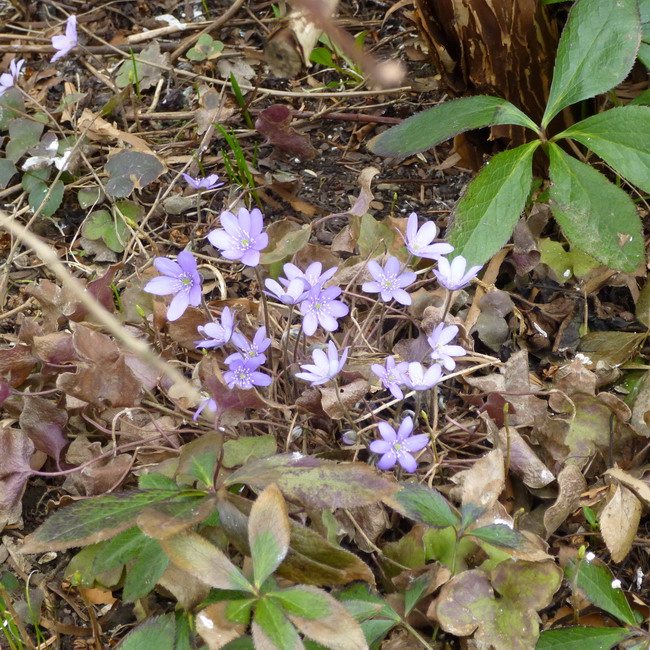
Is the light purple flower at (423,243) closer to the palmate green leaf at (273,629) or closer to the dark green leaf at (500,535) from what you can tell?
the dark green leaf at (500,535)

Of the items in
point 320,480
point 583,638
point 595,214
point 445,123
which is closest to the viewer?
point 320,480

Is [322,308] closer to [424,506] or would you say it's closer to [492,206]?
[424,506]

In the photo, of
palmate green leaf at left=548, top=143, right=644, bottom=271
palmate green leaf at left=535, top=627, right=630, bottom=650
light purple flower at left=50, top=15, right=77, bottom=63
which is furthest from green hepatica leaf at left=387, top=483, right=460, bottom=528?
light purple flower at left=50, top=15, right=77, bottom=63

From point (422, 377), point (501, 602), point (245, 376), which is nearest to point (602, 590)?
point (501, 602)

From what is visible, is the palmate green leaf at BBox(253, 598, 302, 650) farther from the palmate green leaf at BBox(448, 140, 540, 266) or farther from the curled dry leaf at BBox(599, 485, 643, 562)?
the palmate green leaf at BBox(448, 140, 540, 266)

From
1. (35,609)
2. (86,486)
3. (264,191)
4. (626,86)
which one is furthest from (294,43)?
(35,609)
